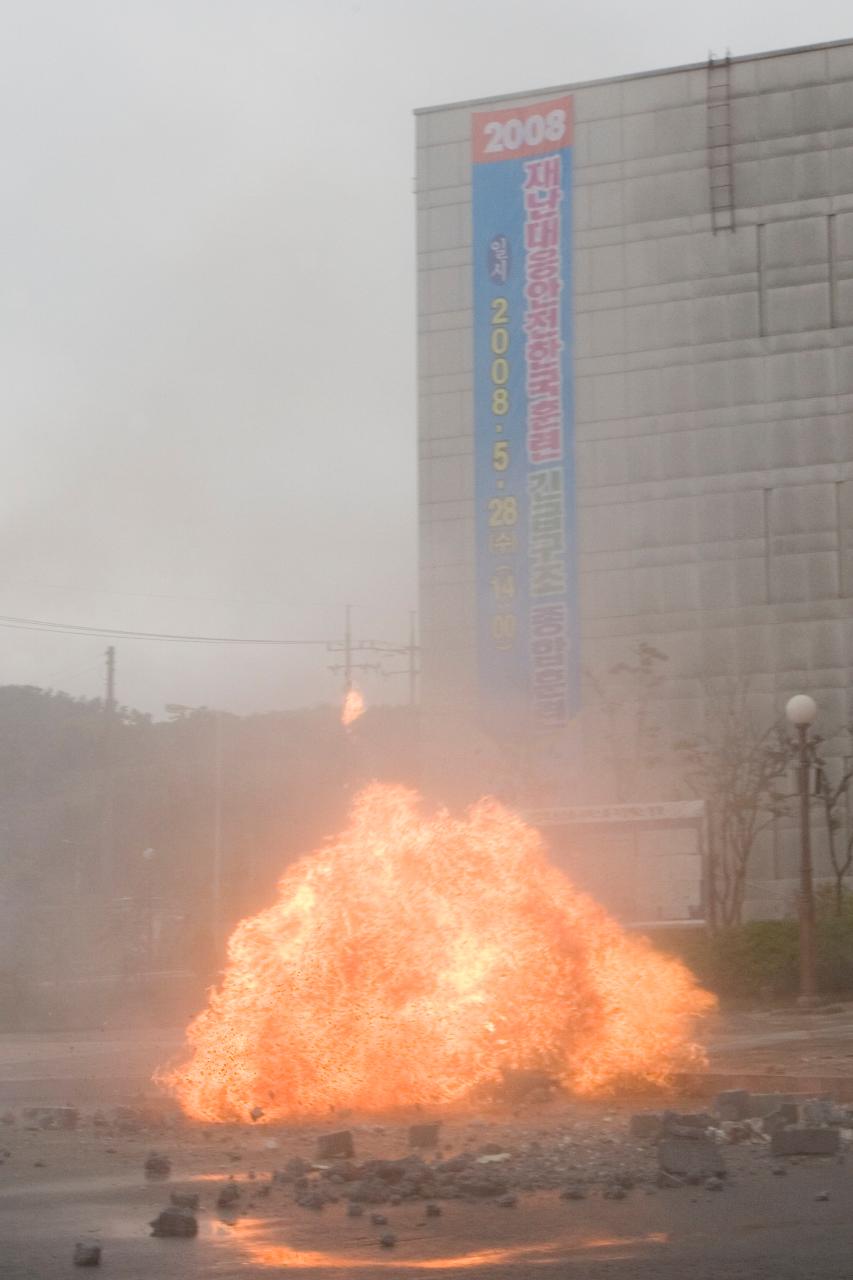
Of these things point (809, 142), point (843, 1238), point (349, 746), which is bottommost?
point (843, 1238)

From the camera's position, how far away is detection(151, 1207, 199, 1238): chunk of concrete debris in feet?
23.6

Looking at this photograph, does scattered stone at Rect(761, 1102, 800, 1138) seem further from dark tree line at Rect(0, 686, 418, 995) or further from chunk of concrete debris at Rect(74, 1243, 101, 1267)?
dark tree line at Rect(0, 686, 418, 995)

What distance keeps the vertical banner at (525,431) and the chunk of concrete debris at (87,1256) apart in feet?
118

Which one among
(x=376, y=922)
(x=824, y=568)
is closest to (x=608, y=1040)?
(x=376, y=922)

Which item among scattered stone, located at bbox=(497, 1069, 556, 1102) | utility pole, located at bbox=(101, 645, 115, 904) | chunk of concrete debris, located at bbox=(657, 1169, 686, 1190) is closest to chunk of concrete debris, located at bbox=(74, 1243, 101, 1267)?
chunk of concrete debris, located at bbox=(657, 1169, 686, 1190)

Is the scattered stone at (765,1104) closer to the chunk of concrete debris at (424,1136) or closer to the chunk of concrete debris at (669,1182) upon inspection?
the chunk of concrete debris at (424,1136)

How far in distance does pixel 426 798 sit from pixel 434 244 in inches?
589

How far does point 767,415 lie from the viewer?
4247 cm

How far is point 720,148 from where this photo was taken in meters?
43.2

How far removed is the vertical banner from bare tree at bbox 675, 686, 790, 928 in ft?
11.6

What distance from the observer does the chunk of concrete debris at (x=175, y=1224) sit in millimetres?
7184

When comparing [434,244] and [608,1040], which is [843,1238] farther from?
[434,244]

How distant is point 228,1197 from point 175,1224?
85cm

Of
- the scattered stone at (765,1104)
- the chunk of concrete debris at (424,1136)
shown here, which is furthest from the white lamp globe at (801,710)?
the chunk of concrete debris at (424,1136)
